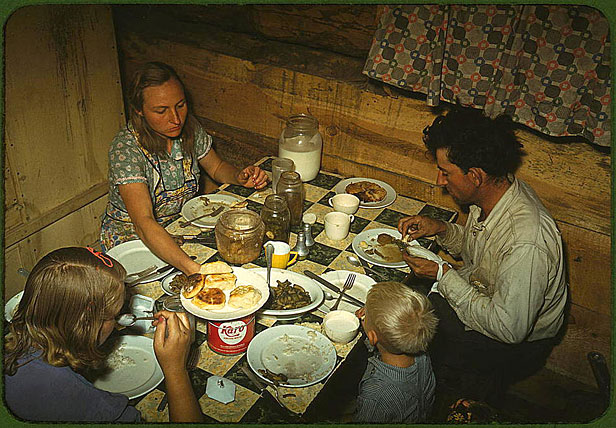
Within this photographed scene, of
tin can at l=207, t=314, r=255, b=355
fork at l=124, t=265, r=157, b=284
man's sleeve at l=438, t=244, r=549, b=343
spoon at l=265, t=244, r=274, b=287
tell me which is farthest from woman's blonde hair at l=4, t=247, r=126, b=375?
man's sleeve at l=438, t=244, r=549, b=343

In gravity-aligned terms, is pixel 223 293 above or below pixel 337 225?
above

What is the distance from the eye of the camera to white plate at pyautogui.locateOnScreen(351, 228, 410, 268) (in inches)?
114

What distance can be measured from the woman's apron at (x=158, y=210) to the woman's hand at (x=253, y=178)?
12.4 inches

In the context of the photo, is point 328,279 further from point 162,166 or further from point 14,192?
point 14,192

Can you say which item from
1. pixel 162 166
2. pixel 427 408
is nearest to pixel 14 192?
pixel 162 166

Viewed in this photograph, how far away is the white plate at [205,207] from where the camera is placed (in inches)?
123

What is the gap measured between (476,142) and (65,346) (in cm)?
205

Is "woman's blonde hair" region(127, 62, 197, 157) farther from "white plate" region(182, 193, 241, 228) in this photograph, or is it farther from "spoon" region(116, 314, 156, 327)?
"spoon" region(116, 314, 156, 327)

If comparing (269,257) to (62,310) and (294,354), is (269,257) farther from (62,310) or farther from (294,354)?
(62,310)

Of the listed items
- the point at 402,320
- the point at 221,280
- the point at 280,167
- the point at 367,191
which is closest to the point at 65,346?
the point at 221,280

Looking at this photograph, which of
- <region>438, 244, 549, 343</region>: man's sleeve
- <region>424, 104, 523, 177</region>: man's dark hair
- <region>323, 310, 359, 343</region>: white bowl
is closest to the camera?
<region>323, 310, 359, 343</region>: white bowl

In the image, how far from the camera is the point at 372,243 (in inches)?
120

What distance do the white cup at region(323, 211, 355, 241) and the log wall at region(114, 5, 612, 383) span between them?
82 centimetres

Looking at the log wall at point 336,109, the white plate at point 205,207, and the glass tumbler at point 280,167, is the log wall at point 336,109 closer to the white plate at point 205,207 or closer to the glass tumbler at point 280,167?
the glass tumbler at point 280,167
